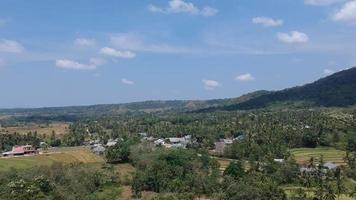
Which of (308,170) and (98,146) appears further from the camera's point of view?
(98,146)

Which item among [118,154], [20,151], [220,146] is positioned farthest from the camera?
[220,146]

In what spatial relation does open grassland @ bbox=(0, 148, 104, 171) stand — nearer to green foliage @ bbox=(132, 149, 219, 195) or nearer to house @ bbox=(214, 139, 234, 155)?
green foliage @ bbox=(132, 149, 219, 195)

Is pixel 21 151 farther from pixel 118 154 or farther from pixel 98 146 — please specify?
pixel 118 154

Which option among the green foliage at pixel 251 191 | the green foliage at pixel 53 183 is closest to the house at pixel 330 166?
the green foliage at pixel 251 191

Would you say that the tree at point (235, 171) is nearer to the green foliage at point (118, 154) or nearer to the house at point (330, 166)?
the house at point (330, 166)

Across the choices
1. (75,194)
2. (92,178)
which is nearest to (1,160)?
(92,178)

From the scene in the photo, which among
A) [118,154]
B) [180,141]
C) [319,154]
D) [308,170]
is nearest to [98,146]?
[180,141]

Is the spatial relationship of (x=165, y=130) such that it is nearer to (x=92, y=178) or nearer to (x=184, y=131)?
(x=184, y=131)
